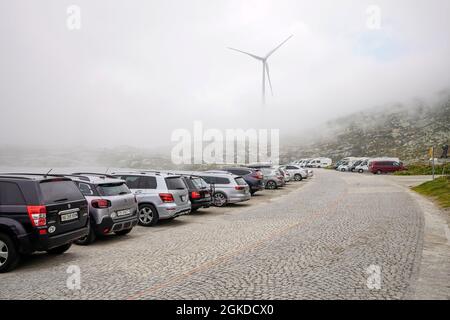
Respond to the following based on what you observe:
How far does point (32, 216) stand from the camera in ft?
23.6

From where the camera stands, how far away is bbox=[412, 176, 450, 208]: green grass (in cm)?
1837

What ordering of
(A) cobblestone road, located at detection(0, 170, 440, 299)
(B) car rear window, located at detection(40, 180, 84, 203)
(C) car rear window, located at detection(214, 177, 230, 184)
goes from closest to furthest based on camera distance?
(A) cobblestone road, located at detection(0, 170, 440, 299)
(B) car rear window, located at detection(40, 180, 84, 203)
(C) car rear window, located at detection(214, 177, 230, 184)

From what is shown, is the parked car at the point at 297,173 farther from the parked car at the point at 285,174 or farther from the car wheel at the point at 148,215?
the car wheel at the point at 148,215

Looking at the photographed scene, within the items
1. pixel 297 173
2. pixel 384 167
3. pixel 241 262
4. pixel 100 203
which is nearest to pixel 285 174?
pixel 297 173

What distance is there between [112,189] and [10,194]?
3219 millimetres

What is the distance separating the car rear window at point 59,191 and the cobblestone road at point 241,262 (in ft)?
4.30

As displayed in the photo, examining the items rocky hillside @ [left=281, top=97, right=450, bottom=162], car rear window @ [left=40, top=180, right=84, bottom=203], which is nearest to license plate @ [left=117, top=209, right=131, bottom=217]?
car rear window @ [left=40, top=180, right=84, bottom=203]

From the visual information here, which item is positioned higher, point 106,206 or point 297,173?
point 297,173

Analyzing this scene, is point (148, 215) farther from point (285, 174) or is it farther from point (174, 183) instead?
point (285, 174)

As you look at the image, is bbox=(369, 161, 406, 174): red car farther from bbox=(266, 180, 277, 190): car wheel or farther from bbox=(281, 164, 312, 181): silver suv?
bbox=(266, 180, 277, 190): car wheel

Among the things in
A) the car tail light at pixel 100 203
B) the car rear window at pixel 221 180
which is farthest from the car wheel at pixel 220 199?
the car tail light at pixel 100 203

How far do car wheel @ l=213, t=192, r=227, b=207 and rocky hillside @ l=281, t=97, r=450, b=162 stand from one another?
74261mm

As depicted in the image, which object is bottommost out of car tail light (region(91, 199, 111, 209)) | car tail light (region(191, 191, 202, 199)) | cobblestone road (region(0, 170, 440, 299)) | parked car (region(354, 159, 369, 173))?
cobblestone road (region(0, 170, 440, 299))
